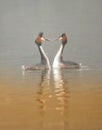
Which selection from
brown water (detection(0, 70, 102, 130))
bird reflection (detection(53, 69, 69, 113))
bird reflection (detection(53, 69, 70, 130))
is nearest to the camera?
brown water (detection(0, 70, 102, 130))

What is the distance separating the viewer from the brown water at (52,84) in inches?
145

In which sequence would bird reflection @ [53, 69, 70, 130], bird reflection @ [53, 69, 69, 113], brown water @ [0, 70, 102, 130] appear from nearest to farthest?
brown water @ [0, 70, 102, 130]
bird reflection @ [53, 69, 70, 130]
bird reflection @ [53, 69, 69, 113]

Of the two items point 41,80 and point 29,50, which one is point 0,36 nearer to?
point 29,50

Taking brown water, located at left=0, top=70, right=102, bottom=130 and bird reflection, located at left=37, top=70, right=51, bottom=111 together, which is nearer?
brown water, located at left=0, top=70, right=102, bottom=130

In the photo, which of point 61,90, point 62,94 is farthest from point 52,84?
point 62,94

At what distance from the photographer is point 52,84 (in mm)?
4797

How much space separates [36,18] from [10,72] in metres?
6.09

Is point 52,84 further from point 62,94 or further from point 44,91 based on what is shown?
point 62,94

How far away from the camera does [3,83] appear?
4875 millimetres

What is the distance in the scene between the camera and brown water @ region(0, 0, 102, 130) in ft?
12.1

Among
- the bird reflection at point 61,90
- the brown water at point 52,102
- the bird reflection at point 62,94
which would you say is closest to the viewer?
the brown water at point 52,102

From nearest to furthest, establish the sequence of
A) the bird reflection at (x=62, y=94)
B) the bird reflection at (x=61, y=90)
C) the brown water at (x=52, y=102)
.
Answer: the brown water at (x=52, y=102) < the bird reflection at (x=62, y=94) < the bird reflection at (x=61, y=90)

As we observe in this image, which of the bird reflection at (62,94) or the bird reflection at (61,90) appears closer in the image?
the bird reflection at (62,94)

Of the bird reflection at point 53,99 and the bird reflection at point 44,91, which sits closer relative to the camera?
the bird reflection at point 53,99
